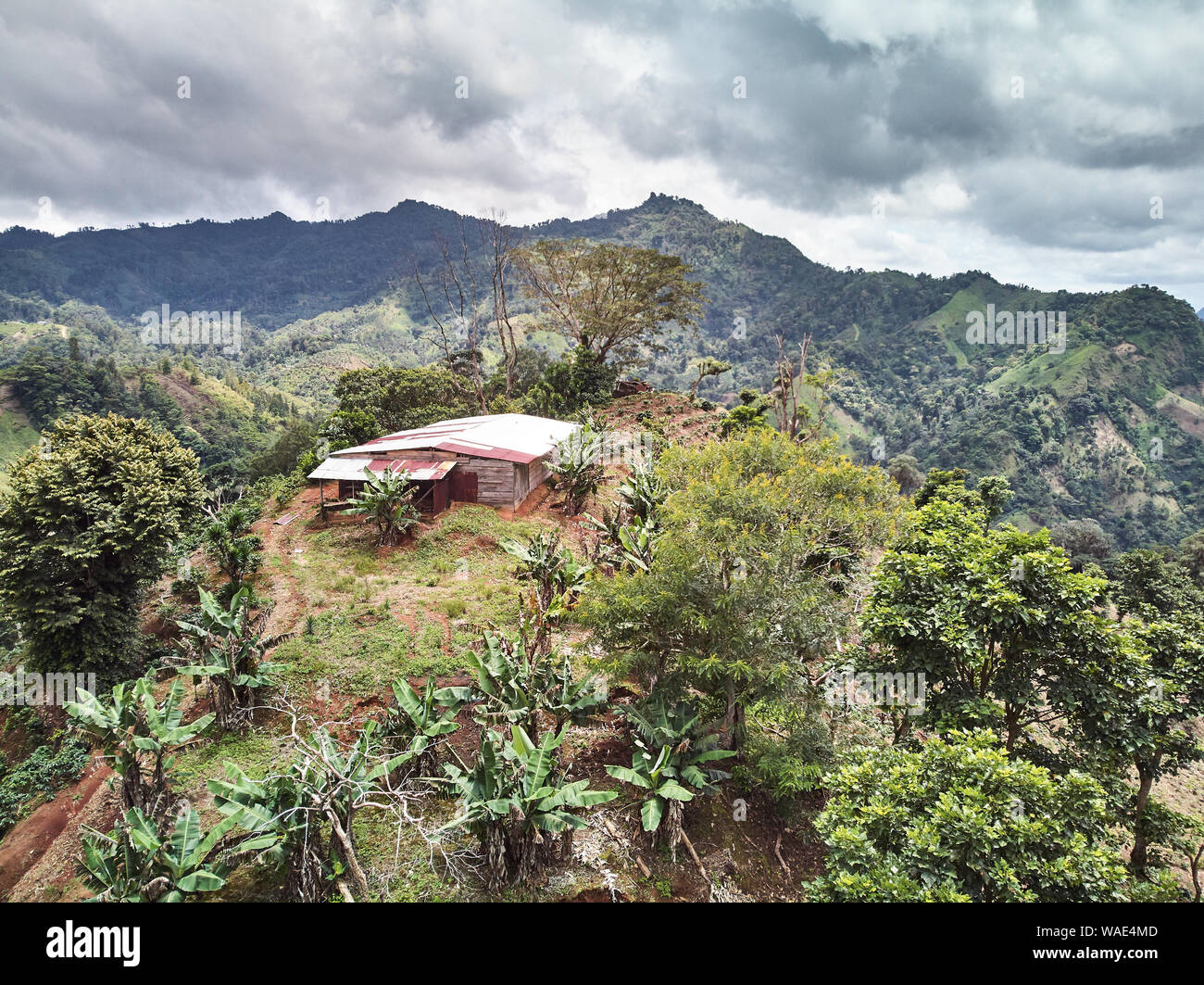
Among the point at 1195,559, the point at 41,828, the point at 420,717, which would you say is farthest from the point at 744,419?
the point at 41,828

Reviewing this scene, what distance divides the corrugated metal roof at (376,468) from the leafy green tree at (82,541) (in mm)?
6328

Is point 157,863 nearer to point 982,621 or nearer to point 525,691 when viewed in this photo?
point 525,691

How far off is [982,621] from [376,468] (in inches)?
768

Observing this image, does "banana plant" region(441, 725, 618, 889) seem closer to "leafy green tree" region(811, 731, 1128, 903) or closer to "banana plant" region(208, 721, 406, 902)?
"banana plant" region(208, 721, 406, 902)

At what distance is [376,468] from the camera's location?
70.5 feet

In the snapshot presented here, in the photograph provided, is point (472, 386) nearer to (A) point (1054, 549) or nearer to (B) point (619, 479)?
(B) point (619, 479)

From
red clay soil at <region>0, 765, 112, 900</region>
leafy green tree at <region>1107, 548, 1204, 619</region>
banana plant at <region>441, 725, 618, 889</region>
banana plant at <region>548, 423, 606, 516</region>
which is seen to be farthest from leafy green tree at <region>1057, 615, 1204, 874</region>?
leafy green tree at <region>1107, 548, 1204, 619</region>

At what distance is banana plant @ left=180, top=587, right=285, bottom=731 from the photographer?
1112 cm

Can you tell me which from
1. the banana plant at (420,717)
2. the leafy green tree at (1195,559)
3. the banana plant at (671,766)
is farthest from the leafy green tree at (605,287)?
the leafy green tree at (1195,559)

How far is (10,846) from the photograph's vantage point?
31.3 ft

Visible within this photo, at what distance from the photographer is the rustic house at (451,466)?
21.3m

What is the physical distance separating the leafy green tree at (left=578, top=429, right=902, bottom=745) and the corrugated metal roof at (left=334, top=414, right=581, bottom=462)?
12.4 metres

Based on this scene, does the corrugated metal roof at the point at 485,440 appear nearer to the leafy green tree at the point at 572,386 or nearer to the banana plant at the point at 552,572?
the banana plant at the point at 552,572
